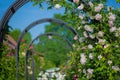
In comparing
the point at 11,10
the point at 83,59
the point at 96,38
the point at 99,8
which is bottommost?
the point at 83,59

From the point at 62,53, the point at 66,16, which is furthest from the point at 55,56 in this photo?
the point at 66,16

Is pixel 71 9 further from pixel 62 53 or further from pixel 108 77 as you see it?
pixel 62 53

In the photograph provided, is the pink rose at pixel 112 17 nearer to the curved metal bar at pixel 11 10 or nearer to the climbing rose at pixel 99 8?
the climbing rose at pixel 99 8

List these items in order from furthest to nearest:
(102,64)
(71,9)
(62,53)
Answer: (62,53) → (71,9) → (102,64)

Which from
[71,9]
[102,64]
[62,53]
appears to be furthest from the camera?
[62,53]

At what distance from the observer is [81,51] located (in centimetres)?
969

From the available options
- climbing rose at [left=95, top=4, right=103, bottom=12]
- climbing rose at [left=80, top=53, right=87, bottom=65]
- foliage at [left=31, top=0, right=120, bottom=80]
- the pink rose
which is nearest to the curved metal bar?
foliage at [left=31, top=0, right=120, bottom=80]

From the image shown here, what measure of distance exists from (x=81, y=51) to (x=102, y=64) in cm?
71

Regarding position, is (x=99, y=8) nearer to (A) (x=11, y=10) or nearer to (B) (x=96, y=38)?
(B) (x=96, y=38)

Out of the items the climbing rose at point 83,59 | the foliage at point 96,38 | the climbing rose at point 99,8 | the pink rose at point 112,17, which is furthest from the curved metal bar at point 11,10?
the pink rose at point 112,17

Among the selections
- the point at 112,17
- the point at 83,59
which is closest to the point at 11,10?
the point at 83,59

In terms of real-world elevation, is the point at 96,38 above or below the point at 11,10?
below

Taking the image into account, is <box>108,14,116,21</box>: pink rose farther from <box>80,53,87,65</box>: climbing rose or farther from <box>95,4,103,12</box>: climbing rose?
<box>80,53,87,65</box>: climbing rose

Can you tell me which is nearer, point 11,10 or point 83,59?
point 83,59
